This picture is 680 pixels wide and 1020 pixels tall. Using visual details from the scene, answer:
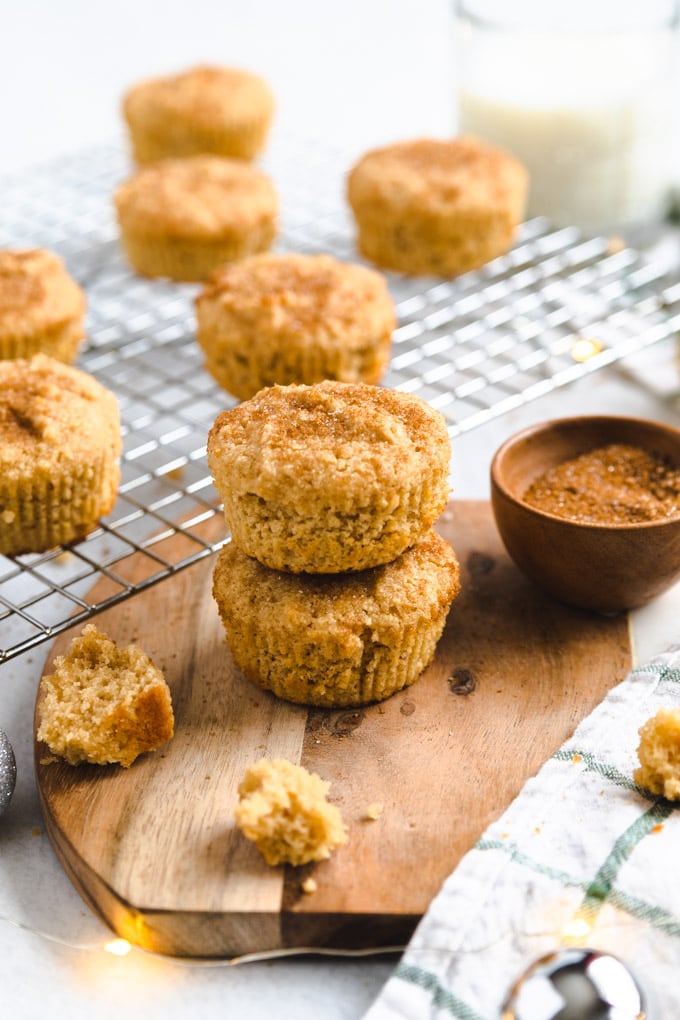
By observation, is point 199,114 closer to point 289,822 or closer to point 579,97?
point 579,97

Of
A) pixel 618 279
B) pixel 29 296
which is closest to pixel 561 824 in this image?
pixel 29 296

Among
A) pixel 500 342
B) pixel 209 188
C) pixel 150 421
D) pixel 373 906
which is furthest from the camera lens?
pixel 209 188

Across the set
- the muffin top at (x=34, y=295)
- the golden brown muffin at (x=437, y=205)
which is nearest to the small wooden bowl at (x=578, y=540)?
the golden brown muffin at (x=437, y=205)

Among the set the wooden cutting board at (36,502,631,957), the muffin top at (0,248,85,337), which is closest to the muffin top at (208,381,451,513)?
the wooden cutting board at (36,502,631,957)

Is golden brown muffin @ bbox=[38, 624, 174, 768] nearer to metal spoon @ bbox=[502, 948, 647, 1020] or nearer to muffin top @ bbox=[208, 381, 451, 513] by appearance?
muffin top @ bbox=[208, 381, 451, 513]

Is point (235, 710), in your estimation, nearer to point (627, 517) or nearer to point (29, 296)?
point (627, 517)

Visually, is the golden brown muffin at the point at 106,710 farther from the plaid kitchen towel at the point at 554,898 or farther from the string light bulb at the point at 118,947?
the plaid kitchen towel at the point at 554,898

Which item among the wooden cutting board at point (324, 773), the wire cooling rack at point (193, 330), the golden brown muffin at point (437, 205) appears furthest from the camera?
the golden brown muffin at point (437, 205)
